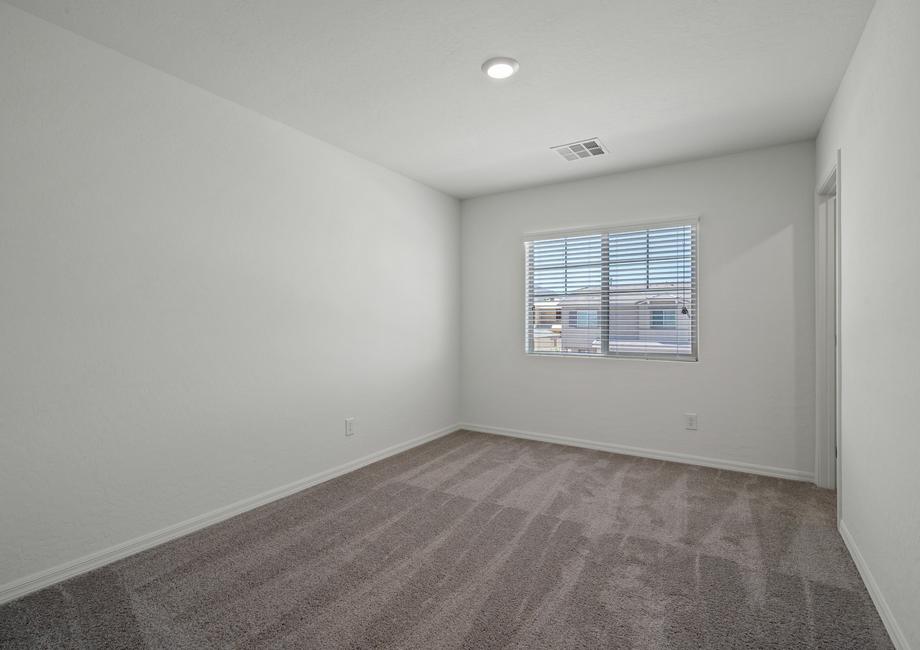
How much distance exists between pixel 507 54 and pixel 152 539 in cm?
310

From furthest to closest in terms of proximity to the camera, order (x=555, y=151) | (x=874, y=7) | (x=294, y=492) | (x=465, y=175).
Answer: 1. (x=465, y=175)
2. (x=555, y=151)
3. (x=294, y=492)
4. (x=874, y=7)

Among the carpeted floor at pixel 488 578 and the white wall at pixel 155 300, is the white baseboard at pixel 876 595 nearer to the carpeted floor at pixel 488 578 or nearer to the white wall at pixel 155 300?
the carpeted floor at pixel 488 578

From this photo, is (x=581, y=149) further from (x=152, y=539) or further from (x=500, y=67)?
(x=152, y=539)

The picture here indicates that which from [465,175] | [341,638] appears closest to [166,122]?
[465,175]

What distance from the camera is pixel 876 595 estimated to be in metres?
1.90

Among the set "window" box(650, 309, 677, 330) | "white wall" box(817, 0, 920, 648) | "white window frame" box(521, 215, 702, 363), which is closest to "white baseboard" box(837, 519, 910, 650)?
"white wall" box(817, 0, 920, 648)

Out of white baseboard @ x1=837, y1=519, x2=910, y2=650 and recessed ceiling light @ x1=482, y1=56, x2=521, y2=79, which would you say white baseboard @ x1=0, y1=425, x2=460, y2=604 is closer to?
recessed ceiling light @ x1=482, y1=56, x2=521, y2=79

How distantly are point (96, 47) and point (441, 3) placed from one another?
1.71 metres

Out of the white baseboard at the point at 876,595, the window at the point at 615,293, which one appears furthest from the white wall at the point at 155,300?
the white baseboard at the point at 876,595

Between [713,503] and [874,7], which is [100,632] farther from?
[874,7]

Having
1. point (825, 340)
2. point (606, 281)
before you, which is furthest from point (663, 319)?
point (825, 340)

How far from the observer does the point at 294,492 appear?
3209 mm

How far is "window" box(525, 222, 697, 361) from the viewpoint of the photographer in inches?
154

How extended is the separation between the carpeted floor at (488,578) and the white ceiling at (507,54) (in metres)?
2.50
